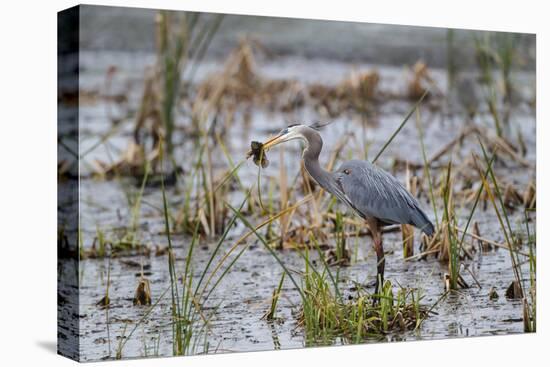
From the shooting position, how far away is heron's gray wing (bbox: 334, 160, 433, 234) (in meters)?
6.07

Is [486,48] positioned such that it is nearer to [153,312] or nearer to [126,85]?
[126,85]

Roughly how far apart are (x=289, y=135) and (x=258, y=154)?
200 mm

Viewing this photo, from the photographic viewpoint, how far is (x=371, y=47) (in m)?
6.48

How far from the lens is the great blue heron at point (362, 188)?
6070 millimetres

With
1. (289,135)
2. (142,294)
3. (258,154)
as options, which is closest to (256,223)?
(258,154)

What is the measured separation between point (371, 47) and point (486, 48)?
2.61 feet

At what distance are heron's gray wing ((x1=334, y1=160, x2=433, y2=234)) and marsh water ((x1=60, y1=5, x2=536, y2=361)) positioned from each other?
1.01 ft

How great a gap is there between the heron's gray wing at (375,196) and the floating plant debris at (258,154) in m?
0.40

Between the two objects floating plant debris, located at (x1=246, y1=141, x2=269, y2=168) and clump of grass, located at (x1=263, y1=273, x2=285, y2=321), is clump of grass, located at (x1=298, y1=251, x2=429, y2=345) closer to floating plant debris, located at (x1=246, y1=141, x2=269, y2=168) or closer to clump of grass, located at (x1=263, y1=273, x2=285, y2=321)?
clump of grass, located at (x1=263, y1=273, x2=285, y2=321)

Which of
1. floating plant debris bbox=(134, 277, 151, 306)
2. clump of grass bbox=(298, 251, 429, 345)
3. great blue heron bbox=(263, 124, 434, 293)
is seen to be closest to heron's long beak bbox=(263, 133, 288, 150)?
great blue heron bbox=(263, 124, 434, 293)

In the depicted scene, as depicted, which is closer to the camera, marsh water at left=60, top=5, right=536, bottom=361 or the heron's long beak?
marsh water at left=60, top=5, right=536, bottom=361

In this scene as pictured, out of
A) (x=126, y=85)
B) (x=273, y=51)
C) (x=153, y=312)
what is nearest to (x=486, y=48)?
(x=273, y=51)

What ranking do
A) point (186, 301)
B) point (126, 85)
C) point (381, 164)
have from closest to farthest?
point (186, 301) < point (126, 85) < point (381, 164)

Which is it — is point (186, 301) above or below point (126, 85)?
below
